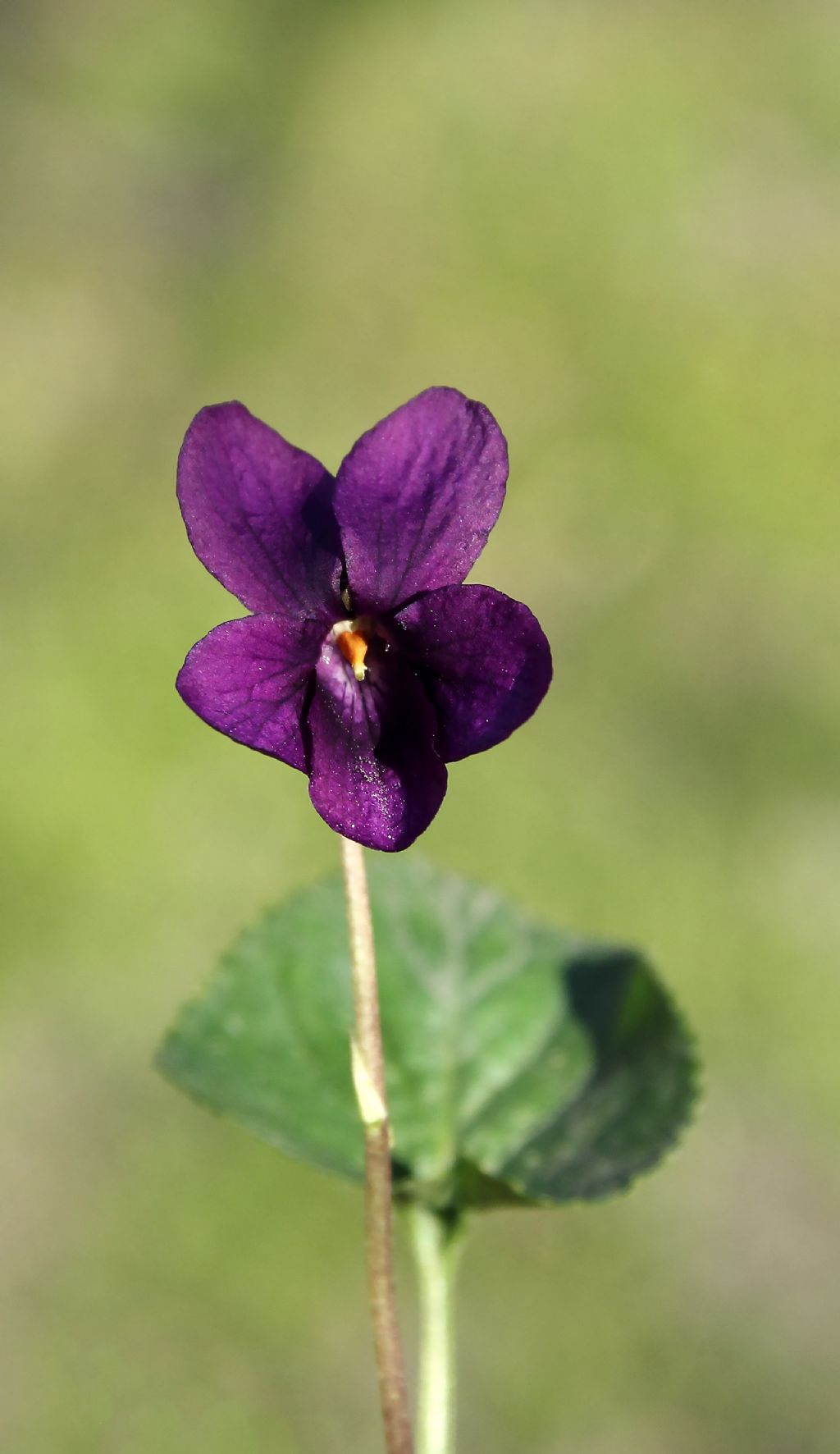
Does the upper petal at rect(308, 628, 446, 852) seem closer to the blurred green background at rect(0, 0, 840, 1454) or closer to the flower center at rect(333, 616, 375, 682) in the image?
the flower center at rect(333, 616, 375, 682)

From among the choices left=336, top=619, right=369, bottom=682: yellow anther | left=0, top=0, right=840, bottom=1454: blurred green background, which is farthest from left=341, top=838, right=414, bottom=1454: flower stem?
left=0, top=0, right=840, bottom=1454: blurred green background

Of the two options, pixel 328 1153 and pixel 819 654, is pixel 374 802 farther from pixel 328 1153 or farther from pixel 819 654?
pixel 819 654

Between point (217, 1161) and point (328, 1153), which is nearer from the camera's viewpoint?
point (328, 1153)

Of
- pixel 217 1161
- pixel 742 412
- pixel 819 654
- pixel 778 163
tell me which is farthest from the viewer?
pixel 778 163

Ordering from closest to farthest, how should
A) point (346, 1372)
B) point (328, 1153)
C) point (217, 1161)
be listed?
1. point (328, 1153)
2. point (346, 1372)
3. point (217, 1161)

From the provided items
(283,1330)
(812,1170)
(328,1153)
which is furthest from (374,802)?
(812,1170)

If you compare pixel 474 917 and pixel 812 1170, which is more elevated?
pixel 812 1170

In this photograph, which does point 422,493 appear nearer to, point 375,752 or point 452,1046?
point 375,752

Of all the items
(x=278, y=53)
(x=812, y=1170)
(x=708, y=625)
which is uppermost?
(x=278, y=53)
